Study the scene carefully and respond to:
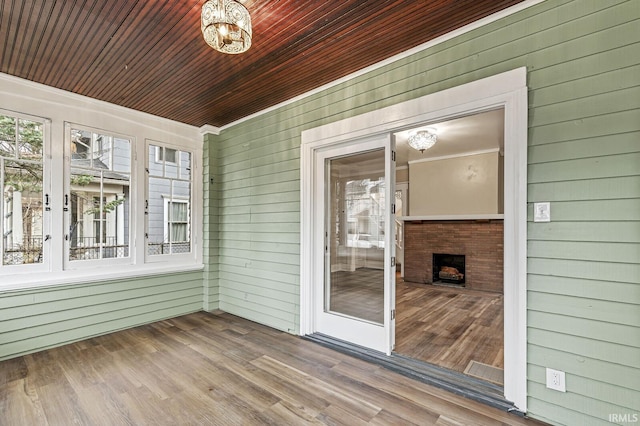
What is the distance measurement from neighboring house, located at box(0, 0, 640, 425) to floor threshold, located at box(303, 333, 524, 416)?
23 centimetres

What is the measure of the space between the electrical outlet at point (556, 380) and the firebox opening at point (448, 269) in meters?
4.64

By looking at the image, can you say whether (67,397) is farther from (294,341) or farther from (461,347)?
(461,347)

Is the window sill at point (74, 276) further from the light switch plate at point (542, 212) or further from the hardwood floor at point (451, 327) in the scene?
the light switch plate at point (542, 212)

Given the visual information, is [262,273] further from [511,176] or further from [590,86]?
[590,86]

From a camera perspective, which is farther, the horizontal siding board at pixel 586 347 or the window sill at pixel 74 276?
the window sill at pixel 74 276

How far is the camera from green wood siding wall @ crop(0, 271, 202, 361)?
3.06 m

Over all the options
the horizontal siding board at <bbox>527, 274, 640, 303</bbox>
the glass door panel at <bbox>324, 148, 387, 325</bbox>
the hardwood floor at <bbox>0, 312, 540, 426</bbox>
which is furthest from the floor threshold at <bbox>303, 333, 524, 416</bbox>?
the horizontal siding board at <bbox>527, 274, 640, 303</bbox>

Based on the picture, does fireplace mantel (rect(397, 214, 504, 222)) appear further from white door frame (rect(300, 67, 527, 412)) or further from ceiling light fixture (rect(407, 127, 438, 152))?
white door frame (rect(300, 67, 527, 412))

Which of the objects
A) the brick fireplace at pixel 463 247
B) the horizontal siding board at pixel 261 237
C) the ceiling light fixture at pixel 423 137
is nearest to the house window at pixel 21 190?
the horizontal siding board at pixel 261 237

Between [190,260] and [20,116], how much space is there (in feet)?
8.38

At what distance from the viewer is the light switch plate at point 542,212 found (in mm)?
2035

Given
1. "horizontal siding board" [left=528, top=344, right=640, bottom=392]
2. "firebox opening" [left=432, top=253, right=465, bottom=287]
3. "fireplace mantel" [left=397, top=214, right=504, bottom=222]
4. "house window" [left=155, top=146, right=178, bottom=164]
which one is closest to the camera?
"horizontal siding board" [left=528, top=344, right=640, bottom=392]

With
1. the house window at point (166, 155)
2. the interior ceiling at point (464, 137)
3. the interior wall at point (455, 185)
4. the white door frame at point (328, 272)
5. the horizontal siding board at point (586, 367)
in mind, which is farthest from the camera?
the interior wall at point (455, 185)

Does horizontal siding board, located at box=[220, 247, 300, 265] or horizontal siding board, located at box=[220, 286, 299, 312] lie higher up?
horizontal siding board, located at box=[220, 247, 300, 265]
